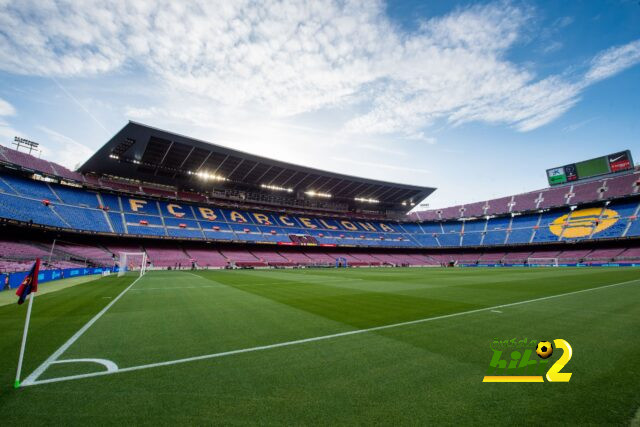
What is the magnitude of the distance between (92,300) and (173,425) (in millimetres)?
11611

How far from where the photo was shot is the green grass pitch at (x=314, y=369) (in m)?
2.81

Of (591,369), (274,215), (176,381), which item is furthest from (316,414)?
(274,215)

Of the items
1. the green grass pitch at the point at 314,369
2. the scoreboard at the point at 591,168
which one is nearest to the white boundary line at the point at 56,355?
the green grass pitch at the point at 314,369

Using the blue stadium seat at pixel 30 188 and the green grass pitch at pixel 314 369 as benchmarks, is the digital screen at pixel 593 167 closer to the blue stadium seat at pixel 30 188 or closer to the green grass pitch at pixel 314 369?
the green grass pitch at pixel 314 369

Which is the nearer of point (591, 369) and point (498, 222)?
point (591, 369)

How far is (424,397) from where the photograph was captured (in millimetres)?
3164

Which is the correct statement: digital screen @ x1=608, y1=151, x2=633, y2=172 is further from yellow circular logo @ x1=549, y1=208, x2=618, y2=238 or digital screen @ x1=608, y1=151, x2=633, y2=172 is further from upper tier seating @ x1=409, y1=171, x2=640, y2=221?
yellow circular logo @ x1=549, y1=208, x2=618, y2=238

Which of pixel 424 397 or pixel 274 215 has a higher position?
pixel 274 215

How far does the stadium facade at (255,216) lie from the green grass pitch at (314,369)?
93.3 feet

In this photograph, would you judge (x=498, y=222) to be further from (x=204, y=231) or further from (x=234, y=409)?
(x=234, y=409)

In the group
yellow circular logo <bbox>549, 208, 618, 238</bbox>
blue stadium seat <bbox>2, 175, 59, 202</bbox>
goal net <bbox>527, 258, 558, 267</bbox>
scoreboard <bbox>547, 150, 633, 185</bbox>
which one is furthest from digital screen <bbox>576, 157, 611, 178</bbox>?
blue stadium seat <bbox>2, 175, 59, 202</bbox>

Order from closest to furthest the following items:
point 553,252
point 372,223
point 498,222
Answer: point 553,252
point 498,222
point 372,223

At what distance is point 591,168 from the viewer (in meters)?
53.7

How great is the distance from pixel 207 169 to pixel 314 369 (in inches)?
1909
